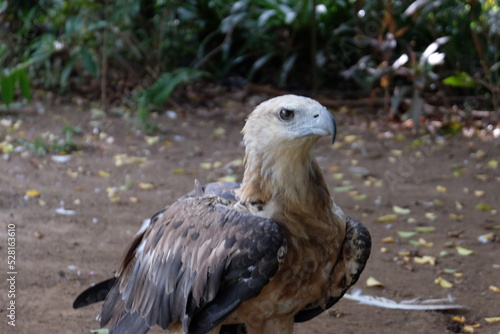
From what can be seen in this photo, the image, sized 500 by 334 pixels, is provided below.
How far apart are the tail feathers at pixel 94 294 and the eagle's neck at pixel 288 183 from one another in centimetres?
96

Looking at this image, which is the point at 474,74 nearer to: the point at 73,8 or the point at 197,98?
the point at 197,98

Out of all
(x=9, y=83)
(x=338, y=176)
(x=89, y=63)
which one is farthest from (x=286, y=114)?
(x=89, y=63)

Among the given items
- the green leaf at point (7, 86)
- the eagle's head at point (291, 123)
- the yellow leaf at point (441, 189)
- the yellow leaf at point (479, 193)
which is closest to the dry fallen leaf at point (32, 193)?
the green leaf at point (7, 86)

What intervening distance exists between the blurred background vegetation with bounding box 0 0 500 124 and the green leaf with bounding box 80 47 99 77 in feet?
0.05

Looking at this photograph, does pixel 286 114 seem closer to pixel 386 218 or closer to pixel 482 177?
pixel 386 218

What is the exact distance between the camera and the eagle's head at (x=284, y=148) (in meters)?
2.51

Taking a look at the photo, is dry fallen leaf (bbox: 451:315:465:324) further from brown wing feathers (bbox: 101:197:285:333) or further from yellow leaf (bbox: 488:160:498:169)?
yellow leaf (bbox: 488:160:498:169)

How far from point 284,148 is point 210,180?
3230 millimetres

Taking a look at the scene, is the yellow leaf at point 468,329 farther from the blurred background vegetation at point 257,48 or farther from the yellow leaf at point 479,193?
the blurred background vegetation at point 257,48

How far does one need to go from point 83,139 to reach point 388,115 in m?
3.24

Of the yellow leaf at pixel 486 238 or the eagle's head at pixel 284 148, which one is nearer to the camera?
the eagle's head at pixel 284 148

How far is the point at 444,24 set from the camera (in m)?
8.07

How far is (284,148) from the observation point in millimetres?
2572

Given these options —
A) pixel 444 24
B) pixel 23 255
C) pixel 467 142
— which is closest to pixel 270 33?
pixel 444 24
